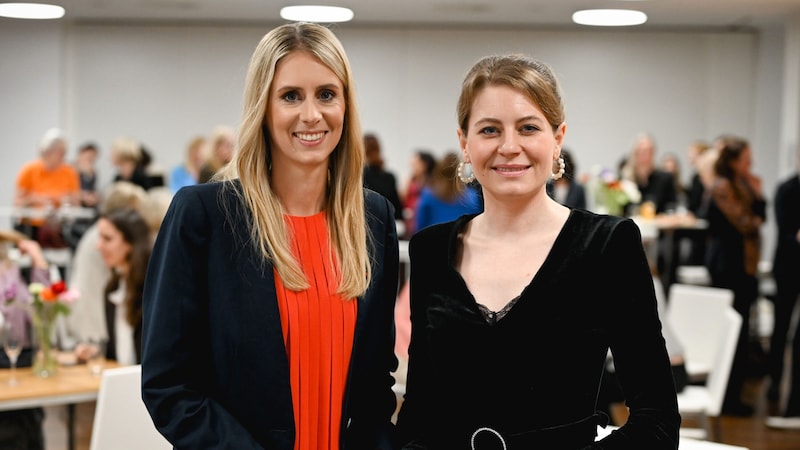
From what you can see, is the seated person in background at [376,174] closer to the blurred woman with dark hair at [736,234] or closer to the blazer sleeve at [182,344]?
the blurred woman with dark hair at [736,234]

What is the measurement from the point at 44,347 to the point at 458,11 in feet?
27.6

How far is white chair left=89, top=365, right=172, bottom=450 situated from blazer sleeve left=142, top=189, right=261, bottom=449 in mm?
1084

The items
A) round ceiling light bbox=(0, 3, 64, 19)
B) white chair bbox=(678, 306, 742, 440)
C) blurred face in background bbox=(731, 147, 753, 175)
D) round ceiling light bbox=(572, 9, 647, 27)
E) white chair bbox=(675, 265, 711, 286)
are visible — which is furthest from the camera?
white chair bbox=(675, 265, 711, 286)

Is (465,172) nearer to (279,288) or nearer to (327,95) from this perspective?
(327,95)

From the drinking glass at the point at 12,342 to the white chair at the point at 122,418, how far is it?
96cm

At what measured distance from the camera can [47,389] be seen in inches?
140

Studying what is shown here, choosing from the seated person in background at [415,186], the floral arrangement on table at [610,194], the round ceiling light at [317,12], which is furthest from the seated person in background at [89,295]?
the seated person in background at [415,186]

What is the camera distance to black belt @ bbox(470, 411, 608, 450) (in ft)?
5.53

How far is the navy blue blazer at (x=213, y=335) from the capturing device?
183 cm

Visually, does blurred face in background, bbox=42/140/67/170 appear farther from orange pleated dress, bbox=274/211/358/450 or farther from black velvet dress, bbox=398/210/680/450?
black velvet dress, bbox=398/210/680/450

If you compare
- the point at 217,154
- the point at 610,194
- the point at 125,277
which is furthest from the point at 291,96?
the point at 610,194

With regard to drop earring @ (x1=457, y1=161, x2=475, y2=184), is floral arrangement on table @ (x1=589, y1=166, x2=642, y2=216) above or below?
below

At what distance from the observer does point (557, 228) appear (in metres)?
1.78

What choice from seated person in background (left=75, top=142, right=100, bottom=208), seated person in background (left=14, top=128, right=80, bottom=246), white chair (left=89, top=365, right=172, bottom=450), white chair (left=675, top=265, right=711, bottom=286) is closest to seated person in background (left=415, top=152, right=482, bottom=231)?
white chair (left=675, top=265, right=711, bottom=286)
